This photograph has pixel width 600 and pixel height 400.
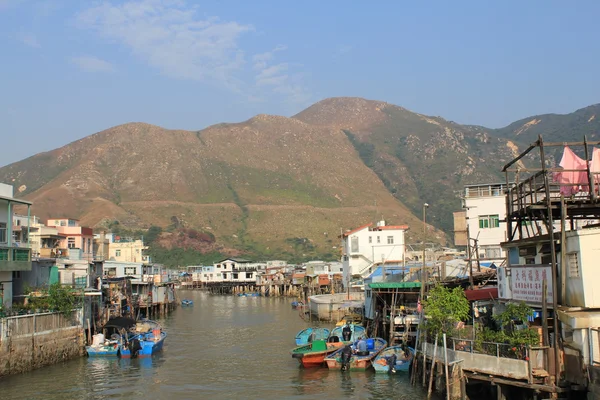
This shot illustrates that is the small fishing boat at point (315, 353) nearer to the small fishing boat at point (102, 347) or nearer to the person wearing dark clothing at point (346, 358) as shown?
the person wearing dark clothing at point (346, 358)

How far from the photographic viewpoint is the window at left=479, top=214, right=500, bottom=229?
4853cm

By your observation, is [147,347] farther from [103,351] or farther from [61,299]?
[61,299]

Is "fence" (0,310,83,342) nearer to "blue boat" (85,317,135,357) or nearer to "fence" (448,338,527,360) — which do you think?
"blue boat" (85,317,135,357)

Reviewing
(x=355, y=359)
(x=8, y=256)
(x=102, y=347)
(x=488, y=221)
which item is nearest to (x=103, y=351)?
(x=102, y=347)

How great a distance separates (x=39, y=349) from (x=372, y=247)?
44468 mm

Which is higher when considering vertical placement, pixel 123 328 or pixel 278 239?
pixel 278 239

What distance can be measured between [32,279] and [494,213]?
36.2 meters

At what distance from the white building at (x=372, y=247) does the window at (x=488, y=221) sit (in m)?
22.9

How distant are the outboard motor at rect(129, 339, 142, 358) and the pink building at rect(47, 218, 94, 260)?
728 inches

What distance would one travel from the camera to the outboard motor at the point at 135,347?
1590 inches

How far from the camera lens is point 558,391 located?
2070cm

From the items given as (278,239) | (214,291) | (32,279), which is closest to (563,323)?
(32,279)

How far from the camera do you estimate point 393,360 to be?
112 ft

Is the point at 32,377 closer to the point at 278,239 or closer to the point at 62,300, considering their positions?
the point at 62,300
